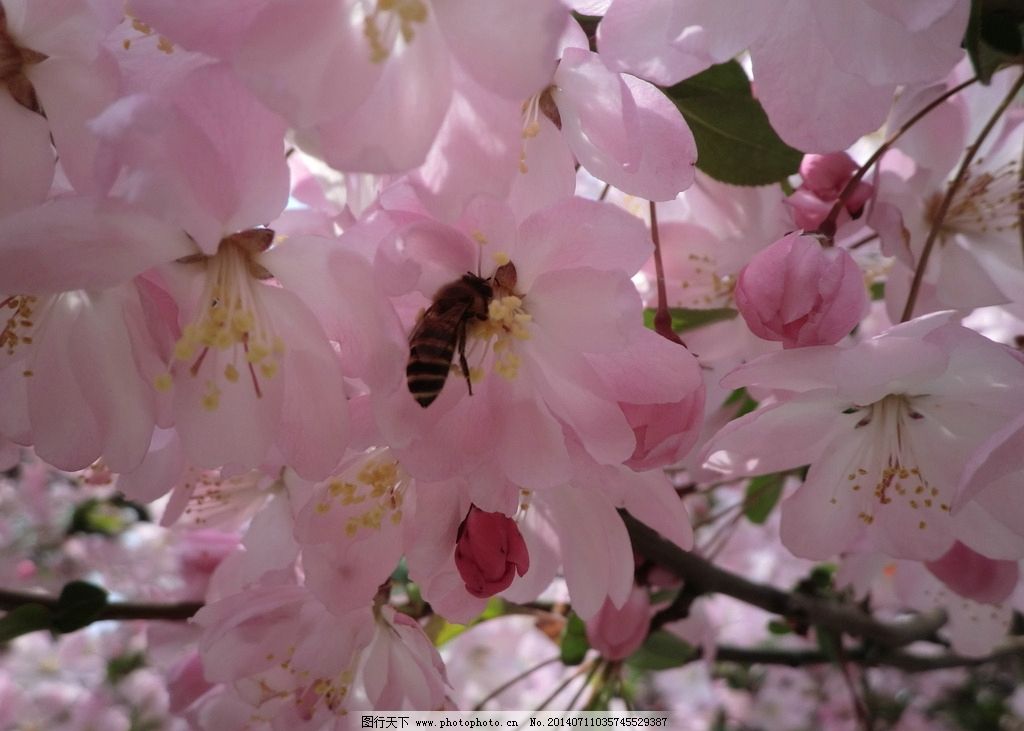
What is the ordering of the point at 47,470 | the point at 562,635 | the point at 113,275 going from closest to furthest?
the point at 113,275 < the point at 562,635 < the point at 47,470

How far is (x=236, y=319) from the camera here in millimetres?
604

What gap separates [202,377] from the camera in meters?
0.61

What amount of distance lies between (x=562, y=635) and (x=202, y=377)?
83 cm

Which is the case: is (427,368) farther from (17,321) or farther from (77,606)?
(77,606)

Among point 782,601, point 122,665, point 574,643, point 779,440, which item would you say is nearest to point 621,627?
point 574,643

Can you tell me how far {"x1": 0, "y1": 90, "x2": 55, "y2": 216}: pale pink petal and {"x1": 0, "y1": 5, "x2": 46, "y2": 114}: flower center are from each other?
1cm

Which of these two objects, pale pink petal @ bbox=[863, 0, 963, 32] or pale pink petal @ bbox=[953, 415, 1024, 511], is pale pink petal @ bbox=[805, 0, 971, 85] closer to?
pale pink petal @ bbox=[863, 0, 963, 32]

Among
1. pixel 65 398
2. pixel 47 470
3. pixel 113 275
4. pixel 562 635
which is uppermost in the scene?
pixel 113 275

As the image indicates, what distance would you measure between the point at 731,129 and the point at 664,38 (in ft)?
0.76

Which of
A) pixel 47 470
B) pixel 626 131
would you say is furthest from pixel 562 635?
pixel 47 470

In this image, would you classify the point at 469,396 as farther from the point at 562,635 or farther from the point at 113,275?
the point at 562,635

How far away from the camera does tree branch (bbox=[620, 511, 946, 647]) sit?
3.69 ft

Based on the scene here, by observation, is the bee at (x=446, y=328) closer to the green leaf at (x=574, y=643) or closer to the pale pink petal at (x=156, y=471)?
the pale pink petal at (x=156, y=471)

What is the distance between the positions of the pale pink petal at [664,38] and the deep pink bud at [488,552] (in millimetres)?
322
